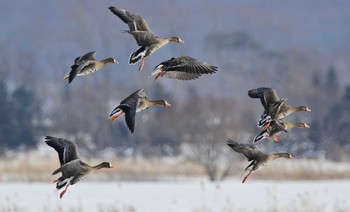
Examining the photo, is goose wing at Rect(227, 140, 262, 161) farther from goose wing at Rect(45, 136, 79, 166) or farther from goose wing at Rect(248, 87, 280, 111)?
goose wing at Rect(45, 136, 79, 166)

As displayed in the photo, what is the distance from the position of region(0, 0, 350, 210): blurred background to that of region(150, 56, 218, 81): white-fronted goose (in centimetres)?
2030

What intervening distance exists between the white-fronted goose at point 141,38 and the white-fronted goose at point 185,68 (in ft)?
0.74

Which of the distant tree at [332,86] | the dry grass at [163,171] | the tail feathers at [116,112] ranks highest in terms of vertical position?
the distant tree at [332,86]

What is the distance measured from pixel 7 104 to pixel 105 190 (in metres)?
34.6

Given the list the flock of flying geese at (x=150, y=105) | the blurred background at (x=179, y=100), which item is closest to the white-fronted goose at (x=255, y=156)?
the flock of flying geese at (x=150, y=105)

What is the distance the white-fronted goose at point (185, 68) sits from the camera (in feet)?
35.6

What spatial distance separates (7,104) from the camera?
191ft

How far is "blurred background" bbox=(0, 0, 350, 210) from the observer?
122 feet

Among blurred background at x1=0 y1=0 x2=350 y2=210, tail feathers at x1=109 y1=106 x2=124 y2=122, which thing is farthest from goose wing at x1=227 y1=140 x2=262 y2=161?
blurred background at x1=0 y1=0 x2=350 y2=210

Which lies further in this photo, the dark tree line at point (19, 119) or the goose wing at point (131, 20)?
the dark tree line at point (19, 119)

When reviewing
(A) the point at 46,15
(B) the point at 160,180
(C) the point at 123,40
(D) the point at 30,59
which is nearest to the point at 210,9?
(A) the point at 46,15

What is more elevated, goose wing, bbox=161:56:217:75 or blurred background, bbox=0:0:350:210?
blurred background, bbox=0:0:350:210

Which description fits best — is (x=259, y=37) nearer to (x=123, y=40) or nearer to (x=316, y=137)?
(x=123, y=40)

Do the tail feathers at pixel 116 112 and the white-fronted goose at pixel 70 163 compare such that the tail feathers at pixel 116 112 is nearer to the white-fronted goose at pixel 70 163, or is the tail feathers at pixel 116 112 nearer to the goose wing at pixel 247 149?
the white-fronted goose at pixel 70 163
